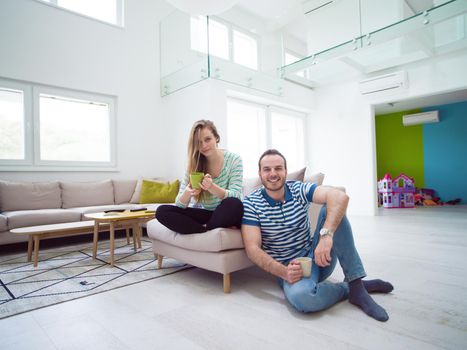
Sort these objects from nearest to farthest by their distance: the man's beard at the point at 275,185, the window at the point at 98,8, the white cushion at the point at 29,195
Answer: the man's beard at the point at 275,185
the white cushion at the point at 29,195
the window at the point at 98,8

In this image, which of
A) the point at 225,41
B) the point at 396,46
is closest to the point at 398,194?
the point at 396,46

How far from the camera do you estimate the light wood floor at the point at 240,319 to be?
3.89 ft

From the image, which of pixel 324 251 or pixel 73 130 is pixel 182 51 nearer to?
pixel 73 130

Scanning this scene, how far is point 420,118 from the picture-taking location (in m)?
7.25

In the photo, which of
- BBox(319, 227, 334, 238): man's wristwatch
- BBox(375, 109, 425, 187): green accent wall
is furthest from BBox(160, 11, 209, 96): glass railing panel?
BBox(375, 109, 425, 187): green accent wall

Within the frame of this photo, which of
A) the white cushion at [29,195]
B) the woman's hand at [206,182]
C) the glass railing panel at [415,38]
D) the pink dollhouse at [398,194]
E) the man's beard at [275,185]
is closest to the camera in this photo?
the man's beard at [275,185]

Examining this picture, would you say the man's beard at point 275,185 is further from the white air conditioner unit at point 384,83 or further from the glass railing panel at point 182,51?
the white air conditioner unit at point 384,83

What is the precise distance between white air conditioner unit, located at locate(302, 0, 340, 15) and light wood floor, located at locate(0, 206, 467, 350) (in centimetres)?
422

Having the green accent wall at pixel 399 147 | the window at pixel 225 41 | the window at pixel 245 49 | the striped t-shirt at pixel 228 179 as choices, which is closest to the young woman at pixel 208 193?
the striped t-shirt at pixel 228 179

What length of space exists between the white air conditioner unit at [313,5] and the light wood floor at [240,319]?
4221 mm

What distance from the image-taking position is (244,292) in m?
1.75

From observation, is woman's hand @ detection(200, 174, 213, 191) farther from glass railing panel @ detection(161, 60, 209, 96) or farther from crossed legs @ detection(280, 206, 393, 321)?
glass railing panel @ detection(161, 60, 209, 96)

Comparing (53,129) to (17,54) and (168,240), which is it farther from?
(168,240)

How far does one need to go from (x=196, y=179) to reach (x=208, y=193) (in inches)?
10.3
